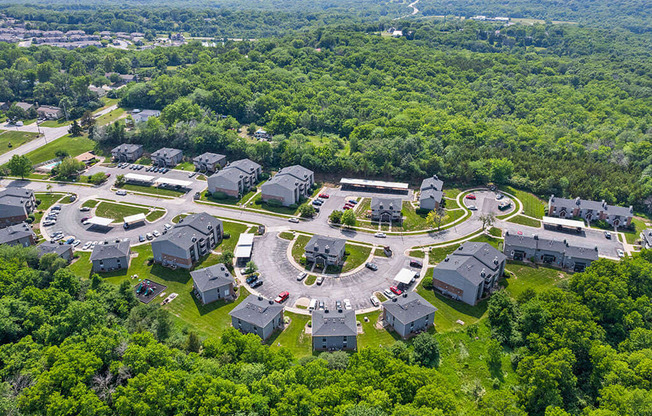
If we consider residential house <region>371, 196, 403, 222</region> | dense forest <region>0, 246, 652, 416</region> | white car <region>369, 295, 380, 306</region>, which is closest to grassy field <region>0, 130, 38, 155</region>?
dense forest <region>0, 246, 652, 416</region>

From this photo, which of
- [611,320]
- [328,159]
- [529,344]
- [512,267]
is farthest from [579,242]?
[328,159]

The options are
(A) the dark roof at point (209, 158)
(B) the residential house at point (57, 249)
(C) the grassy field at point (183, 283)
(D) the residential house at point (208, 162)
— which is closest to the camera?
(C) the grassy field at point (183, 283)

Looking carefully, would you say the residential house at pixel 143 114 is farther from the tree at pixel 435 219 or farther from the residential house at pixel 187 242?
the tree at pixel 435 219

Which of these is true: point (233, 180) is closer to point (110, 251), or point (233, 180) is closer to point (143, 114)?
point (110, 251)

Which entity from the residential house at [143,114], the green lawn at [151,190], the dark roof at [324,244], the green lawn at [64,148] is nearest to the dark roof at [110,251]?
the green lawn at [151,190]

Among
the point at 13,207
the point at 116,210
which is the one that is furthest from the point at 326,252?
the point at 13,207

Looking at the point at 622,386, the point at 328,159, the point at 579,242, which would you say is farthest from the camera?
the point at 328,159

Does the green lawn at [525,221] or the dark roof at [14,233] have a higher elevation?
the dark roof at [14,233]

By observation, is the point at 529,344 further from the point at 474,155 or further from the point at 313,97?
the point at 313,97
